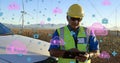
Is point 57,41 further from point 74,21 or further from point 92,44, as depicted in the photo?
point 92,44

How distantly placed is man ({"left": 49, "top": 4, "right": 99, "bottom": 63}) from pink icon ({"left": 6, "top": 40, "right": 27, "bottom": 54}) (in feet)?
2.45

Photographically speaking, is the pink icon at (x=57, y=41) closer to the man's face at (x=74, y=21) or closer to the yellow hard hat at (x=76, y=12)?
the man's face at (x=74, y=21)

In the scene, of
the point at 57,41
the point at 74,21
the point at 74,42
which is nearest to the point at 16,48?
the point at 57,41

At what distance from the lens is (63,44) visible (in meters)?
4.70

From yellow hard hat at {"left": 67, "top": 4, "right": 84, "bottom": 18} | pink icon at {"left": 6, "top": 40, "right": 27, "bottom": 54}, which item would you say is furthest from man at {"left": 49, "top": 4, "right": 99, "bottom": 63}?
pink icon at {"left": 6, "top": 40, "right": 27, "bottom": 54}

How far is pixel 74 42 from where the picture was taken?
466 cm

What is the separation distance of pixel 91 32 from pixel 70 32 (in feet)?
0.91

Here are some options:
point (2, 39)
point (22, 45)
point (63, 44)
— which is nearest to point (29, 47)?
point (22, 45)

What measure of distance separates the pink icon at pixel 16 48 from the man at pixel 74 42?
0.75 metres

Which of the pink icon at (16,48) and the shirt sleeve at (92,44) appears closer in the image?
the shirt sleeve at (92,44)

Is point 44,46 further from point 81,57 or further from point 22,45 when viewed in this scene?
point 81,57

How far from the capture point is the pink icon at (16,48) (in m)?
5.21

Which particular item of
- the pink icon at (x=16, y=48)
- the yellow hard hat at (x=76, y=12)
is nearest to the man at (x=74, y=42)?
the yellow hard hat at (x=76, y=12)

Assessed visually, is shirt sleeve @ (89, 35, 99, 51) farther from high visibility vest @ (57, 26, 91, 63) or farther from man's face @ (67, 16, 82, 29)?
man's face @ (67, 16, 82, 29)
